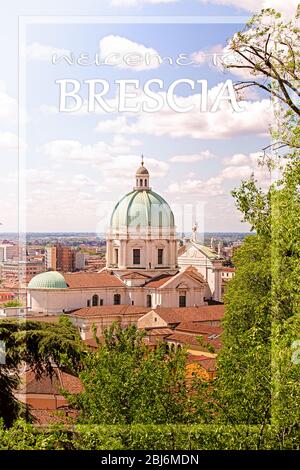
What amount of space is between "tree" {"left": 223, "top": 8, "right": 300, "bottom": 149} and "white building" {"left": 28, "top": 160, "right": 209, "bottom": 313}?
0.85 metres

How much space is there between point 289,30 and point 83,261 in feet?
6.18

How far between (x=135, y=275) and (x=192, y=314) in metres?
0.84

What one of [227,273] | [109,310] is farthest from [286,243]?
[109,310]

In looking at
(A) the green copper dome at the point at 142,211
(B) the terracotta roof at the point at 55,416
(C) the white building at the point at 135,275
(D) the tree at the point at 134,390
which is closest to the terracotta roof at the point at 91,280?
(C) the white building at the point at 135,275

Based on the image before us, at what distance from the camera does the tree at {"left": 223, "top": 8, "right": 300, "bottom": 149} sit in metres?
3.72

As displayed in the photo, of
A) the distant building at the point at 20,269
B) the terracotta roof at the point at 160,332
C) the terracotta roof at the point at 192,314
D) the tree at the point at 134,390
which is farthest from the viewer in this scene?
the terracotta roof at the point at 192,314

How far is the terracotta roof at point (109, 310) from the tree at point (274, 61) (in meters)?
2.06

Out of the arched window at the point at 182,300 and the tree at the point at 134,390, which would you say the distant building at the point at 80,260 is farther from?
the arched window at the point at 182,300

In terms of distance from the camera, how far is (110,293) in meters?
5.89

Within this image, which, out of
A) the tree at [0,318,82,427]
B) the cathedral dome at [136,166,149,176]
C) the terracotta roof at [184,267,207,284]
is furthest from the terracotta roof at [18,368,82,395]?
the terracotta roof at [184,267,207,284]

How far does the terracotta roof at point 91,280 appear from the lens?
16.7 ft

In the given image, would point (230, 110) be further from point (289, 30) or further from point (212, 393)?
point (212, 393)

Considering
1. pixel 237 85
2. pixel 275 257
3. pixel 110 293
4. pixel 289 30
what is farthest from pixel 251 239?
pixel 110 293

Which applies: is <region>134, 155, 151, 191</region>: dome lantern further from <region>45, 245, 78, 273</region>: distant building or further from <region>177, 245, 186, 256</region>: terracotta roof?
<region>177, 245, 186, 256</region>: terracotta roof
